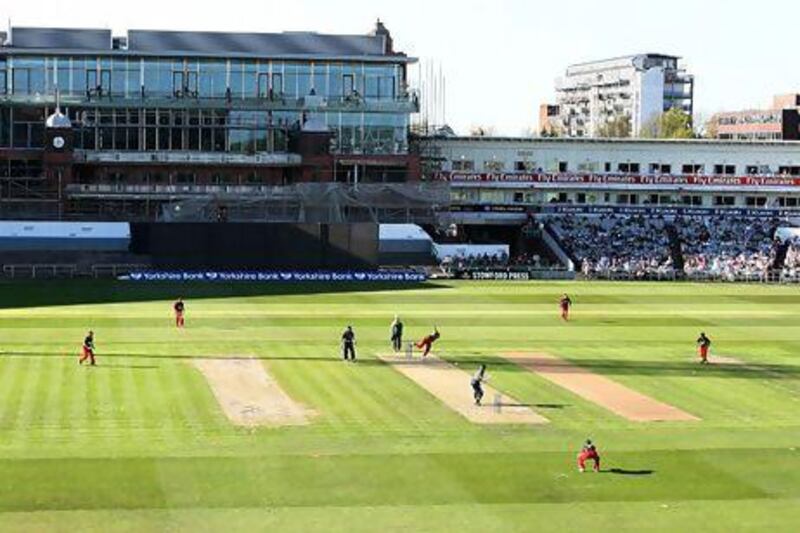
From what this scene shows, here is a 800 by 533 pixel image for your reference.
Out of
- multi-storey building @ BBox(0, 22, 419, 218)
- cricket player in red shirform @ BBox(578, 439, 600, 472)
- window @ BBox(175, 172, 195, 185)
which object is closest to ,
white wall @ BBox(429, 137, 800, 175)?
multi-storey building @ BBox(0, 22, 419, 218)

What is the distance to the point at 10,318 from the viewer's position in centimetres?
5584

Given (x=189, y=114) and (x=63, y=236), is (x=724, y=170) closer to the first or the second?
(x=189, y=114)

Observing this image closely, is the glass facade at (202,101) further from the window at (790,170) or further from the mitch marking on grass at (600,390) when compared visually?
the mitch marking on grass at (600,390)

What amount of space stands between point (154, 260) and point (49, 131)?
795 inches

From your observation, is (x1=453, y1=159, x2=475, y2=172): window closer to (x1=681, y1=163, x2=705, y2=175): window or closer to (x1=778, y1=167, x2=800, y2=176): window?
(x1=681, y1=163, x2=705, y2=175): window

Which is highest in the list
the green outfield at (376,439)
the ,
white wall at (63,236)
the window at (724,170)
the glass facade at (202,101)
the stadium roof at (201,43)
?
the stadium roof at (201,43)

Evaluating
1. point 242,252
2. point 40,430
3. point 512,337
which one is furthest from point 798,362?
point 242,252

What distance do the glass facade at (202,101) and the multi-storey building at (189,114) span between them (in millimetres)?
77

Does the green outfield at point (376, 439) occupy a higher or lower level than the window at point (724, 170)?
lower

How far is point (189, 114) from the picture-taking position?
103 meters

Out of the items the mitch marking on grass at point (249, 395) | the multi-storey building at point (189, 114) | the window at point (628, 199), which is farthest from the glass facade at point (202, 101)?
the mitch marking on grass at point (249, 395)

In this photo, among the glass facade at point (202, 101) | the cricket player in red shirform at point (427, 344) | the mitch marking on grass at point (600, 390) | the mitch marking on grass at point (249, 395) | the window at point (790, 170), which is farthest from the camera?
the window at point (790, 170)

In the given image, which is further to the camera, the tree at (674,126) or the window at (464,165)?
the tree at (674,126)

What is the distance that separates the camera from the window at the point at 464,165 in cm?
11144
